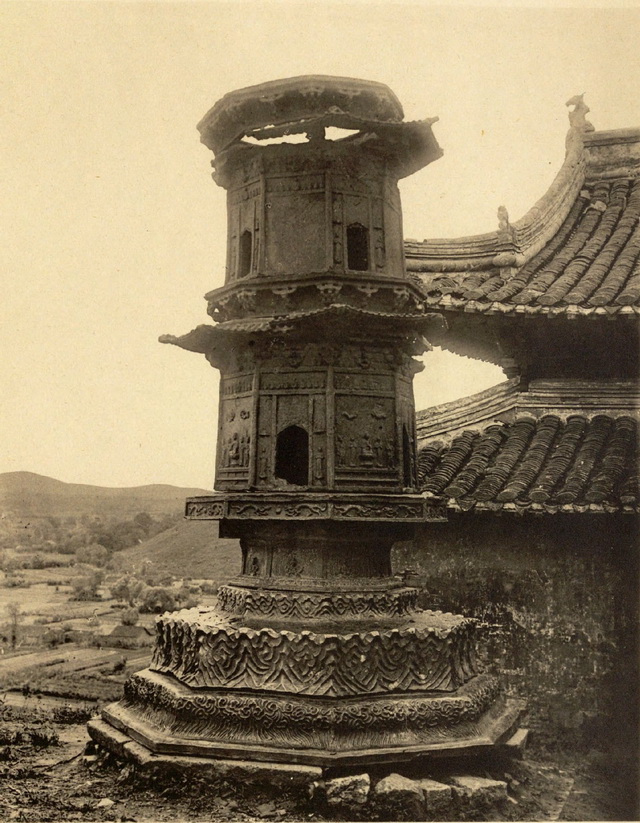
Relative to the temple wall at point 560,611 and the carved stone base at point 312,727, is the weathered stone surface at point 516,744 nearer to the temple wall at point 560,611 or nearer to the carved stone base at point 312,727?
the carved stone base at point 312,727

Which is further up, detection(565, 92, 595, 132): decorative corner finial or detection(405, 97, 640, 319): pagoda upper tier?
detection(565, 92, 595, 132): decorative corner finial

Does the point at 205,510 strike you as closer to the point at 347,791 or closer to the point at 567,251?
the point at 347,791

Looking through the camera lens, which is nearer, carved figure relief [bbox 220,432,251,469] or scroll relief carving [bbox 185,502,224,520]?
scroll relief carving [bbox 185,502,224,520]

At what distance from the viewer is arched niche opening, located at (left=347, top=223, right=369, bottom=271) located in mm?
9163

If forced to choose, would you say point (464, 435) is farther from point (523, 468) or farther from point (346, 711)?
point (346, 711)

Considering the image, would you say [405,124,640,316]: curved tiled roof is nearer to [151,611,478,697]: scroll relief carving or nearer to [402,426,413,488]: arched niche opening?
[402,426,413,488]: arched niche opening

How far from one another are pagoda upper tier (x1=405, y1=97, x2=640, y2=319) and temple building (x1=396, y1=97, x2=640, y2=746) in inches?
1.3

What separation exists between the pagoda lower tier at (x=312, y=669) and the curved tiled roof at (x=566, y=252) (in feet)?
12.7

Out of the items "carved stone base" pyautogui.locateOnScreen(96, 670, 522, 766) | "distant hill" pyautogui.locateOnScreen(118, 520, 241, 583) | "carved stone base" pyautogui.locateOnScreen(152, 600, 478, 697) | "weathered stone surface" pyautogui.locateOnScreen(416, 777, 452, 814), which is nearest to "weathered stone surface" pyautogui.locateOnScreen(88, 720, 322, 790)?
"carved stone base" pyautogui.locateOnScreen(96, 670, 522, 766)

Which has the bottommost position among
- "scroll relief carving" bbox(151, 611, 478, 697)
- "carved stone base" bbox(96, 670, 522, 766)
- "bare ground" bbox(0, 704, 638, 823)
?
"bare ground" bbox(0, 704, 638, 823)

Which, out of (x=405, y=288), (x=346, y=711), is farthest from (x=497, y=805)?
(x=405, y=288)

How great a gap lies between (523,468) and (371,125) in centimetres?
481

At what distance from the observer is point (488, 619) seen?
1049 cm

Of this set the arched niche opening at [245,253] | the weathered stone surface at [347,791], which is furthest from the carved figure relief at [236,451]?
the weathered stone surface at [347,791]
